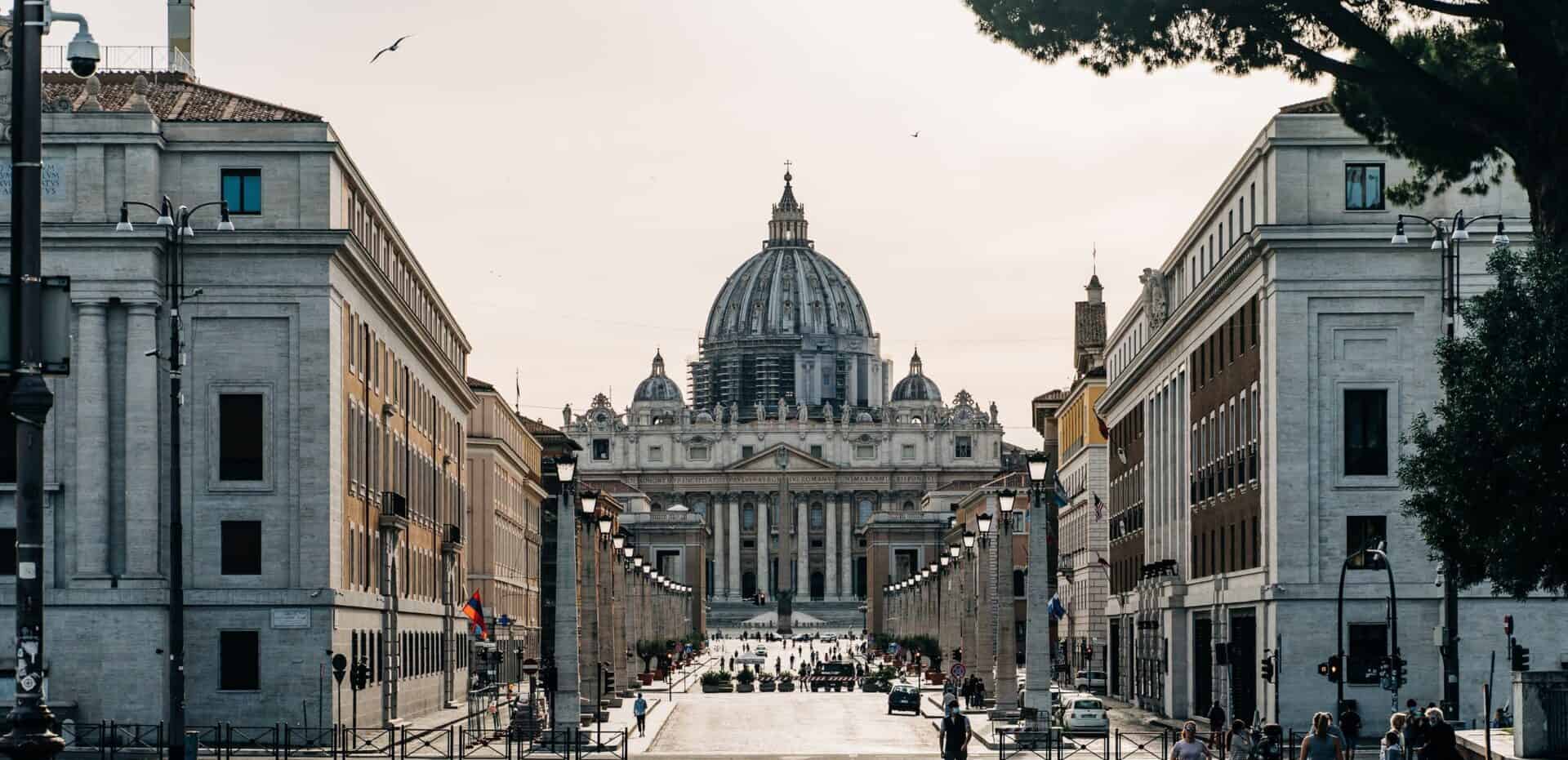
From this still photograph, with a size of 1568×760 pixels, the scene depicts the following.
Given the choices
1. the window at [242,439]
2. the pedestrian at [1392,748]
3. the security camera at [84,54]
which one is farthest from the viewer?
the window at [242,439]

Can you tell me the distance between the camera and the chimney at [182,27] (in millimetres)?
79000

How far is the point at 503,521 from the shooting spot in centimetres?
12700

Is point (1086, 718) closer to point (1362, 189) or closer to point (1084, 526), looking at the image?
point (1362, 189)

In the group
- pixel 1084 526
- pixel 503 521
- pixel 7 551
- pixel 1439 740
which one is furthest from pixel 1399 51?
pixel 503 521

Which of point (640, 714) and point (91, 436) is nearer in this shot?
point (91, 436)

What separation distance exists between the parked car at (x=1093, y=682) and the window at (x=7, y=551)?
54934 mm

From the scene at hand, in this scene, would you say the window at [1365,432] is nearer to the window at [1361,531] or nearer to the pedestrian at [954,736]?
the window at [1361,531]

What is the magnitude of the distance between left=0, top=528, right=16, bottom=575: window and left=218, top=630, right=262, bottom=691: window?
5.36 meters

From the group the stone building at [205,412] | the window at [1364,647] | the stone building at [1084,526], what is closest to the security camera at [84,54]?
the stone building at [205,412]

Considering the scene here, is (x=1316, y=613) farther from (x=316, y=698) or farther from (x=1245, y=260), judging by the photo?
(x=316, y=698)

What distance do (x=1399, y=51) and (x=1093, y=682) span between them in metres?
75.7

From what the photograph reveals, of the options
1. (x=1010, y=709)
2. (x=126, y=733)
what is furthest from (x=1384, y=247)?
(x=126, y=733)

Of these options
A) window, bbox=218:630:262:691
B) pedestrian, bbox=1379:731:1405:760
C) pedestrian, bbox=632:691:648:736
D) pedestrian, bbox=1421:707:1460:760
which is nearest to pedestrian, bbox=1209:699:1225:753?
pedestrian, bbox=1379:731:1405:760

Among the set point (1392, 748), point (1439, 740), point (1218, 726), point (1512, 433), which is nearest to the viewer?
point (1439, 740)
